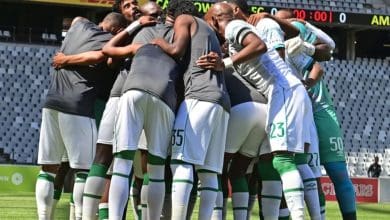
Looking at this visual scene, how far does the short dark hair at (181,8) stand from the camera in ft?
22.5

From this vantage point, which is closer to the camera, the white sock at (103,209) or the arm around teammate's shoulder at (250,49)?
the arm around teammate's shoulder at (250,49)

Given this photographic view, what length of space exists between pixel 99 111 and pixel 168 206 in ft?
3.38

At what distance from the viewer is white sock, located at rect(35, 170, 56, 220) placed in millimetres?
6988

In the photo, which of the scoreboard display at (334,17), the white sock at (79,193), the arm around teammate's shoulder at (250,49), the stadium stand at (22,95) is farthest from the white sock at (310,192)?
the scoreboard display at (334,17)

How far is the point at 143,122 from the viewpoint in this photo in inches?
248

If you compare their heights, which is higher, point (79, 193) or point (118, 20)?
point (118, 20)

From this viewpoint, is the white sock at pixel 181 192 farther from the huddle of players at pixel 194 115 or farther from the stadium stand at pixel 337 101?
the stadium stand at pixel 337 101

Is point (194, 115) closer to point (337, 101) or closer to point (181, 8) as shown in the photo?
point (181, 8)

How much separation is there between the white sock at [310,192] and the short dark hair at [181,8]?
62.8 inches

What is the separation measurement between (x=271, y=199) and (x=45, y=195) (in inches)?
74.7

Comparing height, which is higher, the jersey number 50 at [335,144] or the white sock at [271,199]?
the jersey number 50 at [335,144]

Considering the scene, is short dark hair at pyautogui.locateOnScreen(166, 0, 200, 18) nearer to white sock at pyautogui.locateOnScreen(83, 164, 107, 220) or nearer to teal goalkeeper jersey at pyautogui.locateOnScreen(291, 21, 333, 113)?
teal goalkeeper jersey at pyautogui.locateOnScreen(291, 21, 333, 113)

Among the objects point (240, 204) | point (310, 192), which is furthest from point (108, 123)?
point (310, 192)

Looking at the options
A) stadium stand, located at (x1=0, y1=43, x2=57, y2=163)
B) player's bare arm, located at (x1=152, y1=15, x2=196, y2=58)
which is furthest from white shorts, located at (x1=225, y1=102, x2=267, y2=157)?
stadium stand, located at (x1=0, y1=43, x2=57, y2=163)
